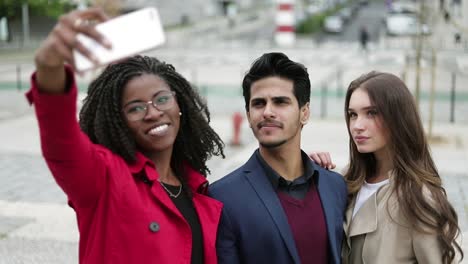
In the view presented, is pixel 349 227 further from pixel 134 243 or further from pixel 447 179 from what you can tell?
pixel 447 179

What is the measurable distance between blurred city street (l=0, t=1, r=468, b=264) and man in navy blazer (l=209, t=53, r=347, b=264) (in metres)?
0.53

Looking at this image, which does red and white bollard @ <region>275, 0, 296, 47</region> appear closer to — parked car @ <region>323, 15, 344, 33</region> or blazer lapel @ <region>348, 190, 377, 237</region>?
parked car @ <region>323, 15, 344, 33</region>

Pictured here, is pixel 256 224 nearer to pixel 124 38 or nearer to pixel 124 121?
pixel 124 121

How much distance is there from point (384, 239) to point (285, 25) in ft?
154

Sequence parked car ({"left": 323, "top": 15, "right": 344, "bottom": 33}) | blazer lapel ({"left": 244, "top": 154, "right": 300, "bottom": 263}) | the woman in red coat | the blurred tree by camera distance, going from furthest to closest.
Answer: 1. parked car ({"left": 323, "top": 15, "right": 344, "bottom": 33})
2. the blurred tree
3. blazer lapel ({"left": 244, "top": 154, "right": 300, "bottom": 263})
4. the woman in red coat

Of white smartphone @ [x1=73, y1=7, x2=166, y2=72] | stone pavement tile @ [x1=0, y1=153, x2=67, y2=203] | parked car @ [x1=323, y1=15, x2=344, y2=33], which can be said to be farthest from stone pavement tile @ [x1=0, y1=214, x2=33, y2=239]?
parked car @ [x1=323, y1=15, x2=344, y2=33]

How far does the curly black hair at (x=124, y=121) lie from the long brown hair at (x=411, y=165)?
0.81 metres

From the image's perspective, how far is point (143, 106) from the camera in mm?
2957

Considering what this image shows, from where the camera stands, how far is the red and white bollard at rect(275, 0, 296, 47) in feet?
161

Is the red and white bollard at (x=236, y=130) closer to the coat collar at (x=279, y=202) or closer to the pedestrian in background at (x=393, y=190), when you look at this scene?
the pedestrian in background at (x=393, y=190)

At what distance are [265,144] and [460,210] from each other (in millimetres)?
5834

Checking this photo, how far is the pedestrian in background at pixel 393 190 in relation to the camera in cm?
322

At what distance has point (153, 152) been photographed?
10.2ft

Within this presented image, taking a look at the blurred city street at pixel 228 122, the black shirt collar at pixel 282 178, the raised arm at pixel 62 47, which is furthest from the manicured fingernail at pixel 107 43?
the black shirt collar at pixel 282 178
